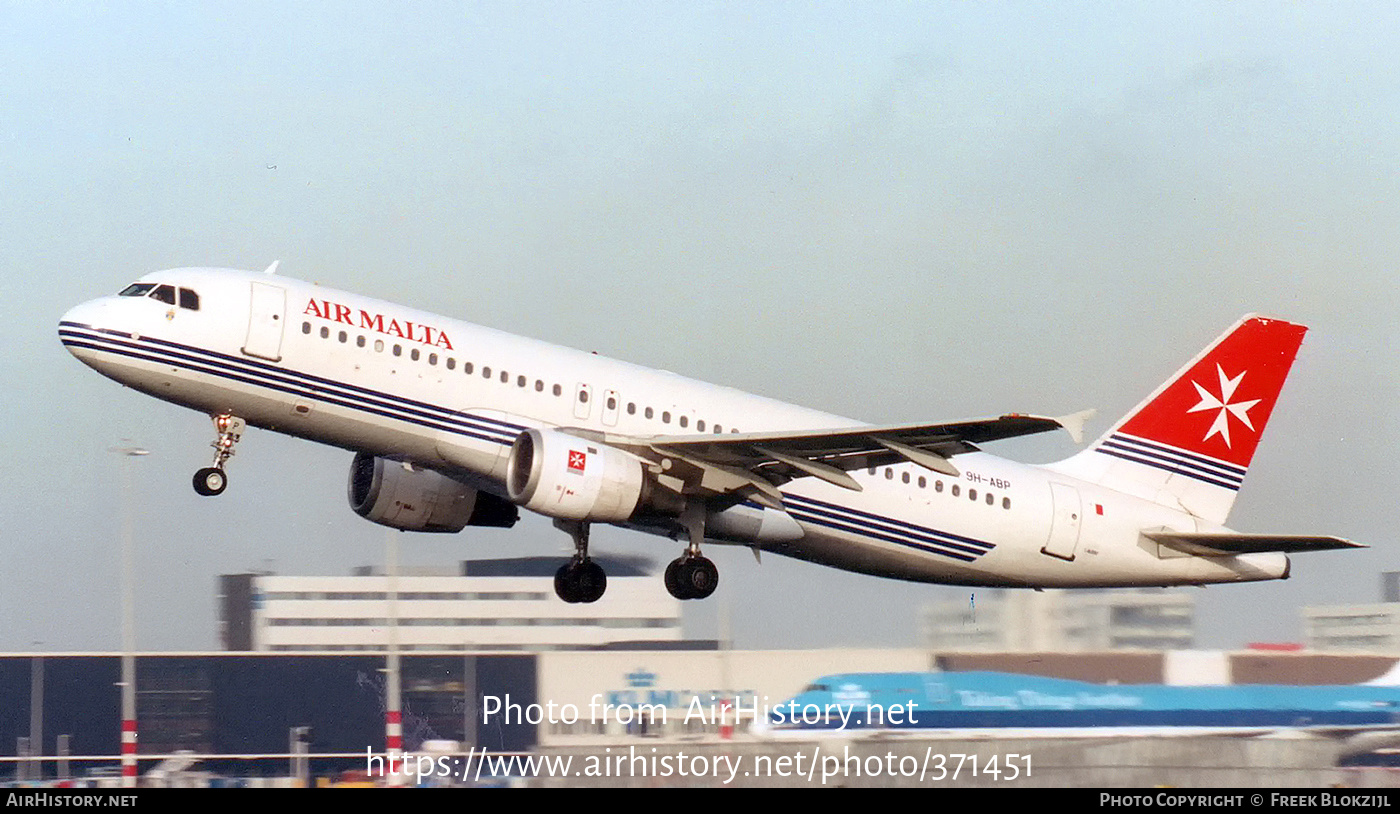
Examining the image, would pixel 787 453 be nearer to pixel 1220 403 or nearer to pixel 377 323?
pixel 377 323

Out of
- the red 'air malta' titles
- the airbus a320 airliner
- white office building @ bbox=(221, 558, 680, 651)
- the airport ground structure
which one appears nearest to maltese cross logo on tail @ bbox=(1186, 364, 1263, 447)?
the airbus a320 airliner

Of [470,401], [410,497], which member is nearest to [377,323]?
[470,401]

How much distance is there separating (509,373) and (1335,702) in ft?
58.8

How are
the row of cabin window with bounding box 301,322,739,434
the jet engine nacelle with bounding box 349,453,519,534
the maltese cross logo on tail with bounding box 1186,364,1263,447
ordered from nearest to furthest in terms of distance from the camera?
1. the row of cabin window with bounding box 301,322,739,434
2. the jet engine nacelle with bounding box 349,453,519,534
3. the maltese cross logo on tail with bounding box 1186,364,1263,447

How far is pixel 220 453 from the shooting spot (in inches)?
1203

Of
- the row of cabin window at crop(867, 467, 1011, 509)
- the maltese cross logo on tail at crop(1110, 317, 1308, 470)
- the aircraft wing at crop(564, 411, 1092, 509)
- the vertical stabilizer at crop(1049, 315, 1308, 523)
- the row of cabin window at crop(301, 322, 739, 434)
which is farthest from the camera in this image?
the maltese cross logo on tail at crop(1110, 317, 1308, 470)

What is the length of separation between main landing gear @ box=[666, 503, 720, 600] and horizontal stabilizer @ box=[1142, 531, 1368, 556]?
9534 millimetres

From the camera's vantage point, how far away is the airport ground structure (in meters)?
32.0

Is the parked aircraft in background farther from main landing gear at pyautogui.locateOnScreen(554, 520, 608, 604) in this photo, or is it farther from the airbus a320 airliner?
main landing gear at pyautogui.locateOnScreen(554, 520, 608, 604)

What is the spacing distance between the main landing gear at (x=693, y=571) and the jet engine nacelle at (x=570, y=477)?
6.39 feet

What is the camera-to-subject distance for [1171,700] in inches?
1352

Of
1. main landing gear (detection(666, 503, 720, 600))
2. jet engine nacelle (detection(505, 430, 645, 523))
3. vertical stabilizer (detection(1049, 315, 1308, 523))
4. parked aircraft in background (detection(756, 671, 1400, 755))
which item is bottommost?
parked aircraft in background (detection(756, 671, 1400, 755))
